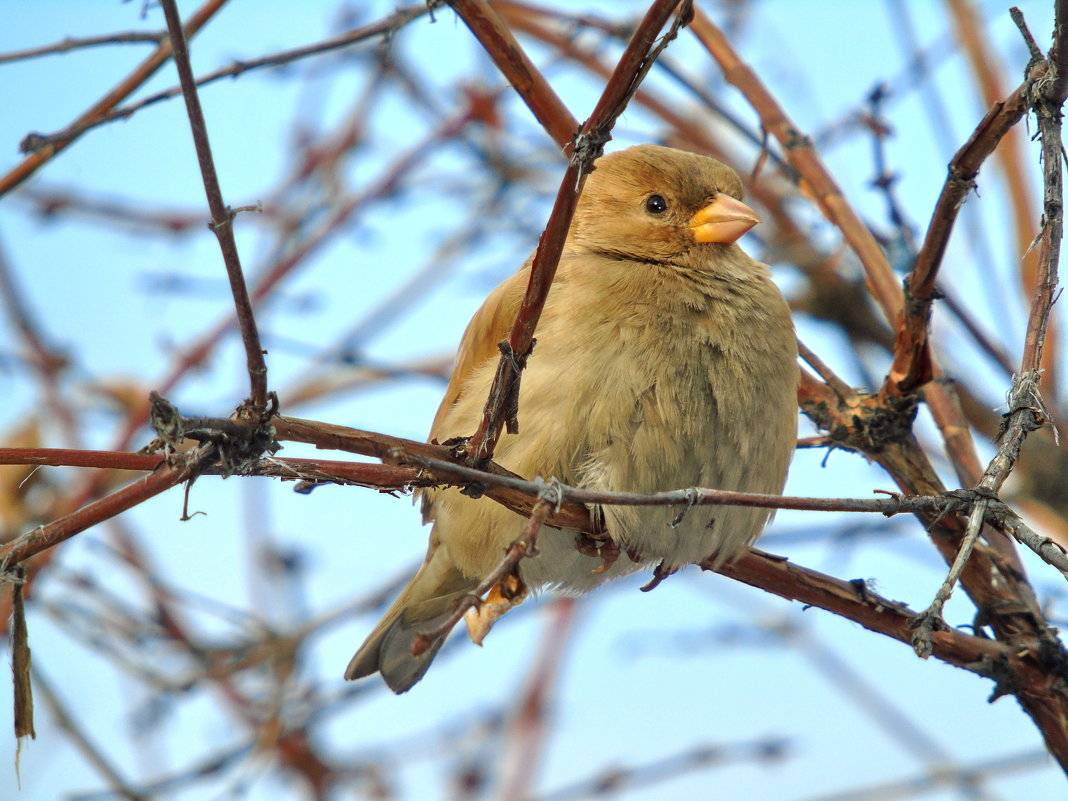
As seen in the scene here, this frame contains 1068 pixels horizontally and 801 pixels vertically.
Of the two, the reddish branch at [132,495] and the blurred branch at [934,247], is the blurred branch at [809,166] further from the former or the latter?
the reddish branch at [132,495]

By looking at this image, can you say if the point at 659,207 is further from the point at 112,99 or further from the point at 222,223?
the point at 222,223

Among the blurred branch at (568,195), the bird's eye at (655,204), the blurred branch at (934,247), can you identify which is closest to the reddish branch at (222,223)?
the blurred branch at (568,195)

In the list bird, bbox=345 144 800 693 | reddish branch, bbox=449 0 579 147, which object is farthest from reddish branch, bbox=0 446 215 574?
reddish branch, bbox=449 0 579 147

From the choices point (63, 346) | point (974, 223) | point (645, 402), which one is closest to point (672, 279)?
point (645, 402)

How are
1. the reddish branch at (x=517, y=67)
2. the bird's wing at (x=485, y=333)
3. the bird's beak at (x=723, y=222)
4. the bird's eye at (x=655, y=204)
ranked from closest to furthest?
the reddish branch at (x=517, y=67), the bird's wing at (x=485, y=333), the bird's beak at (x=723, y=222), the bird's eye at (x=655, y=204)

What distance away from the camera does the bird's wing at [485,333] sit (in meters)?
3.17

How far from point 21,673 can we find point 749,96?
2.66m

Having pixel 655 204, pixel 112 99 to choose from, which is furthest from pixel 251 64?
pixel 655 204

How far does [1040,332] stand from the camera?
2.04m

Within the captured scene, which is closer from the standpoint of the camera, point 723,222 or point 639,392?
point 639,392

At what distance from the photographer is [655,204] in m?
3.56

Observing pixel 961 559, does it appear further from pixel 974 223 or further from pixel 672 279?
pixel 974 223

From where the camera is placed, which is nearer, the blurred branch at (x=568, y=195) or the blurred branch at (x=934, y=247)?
the blurred branch at (x=568, y=195)

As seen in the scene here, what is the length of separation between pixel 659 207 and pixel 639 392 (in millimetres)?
1001
